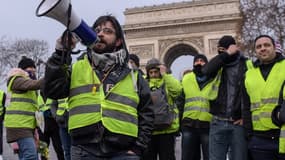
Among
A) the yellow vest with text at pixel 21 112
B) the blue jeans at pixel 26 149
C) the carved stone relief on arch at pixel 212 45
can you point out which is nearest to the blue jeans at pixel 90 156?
the blue jeans at pixel 26 149

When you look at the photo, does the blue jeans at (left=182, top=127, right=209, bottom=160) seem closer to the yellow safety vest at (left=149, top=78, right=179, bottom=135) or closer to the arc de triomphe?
the yellow safety vest at (left=149, top=78, right=179, bottom=135)

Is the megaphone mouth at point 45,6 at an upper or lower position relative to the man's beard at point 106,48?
upper

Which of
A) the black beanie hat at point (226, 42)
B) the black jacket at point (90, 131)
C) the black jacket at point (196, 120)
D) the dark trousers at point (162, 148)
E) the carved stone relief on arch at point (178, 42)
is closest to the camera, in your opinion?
the black jacket at point (90, 131)

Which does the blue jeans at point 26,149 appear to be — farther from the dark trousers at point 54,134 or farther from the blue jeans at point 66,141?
the dark trousers at point 54,134

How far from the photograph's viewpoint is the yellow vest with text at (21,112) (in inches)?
251

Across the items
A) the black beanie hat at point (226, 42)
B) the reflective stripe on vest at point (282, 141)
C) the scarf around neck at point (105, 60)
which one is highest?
the black beanie hat at point (226, 42)

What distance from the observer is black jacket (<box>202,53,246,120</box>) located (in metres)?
5.89

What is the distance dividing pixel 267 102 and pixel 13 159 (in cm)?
855

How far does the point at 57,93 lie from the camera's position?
3572 millimetres

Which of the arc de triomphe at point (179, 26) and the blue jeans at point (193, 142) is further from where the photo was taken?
the arc de triomphe at point (179, 26)

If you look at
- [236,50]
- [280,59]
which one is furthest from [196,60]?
[280,59]

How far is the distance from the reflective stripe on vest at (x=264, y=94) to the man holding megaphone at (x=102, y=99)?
1.46 meters

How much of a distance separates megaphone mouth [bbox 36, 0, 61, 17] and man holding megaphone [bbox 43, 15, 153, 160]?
0.30 m

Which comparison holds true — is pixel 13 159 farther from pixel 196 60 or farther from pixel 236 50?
pixel 236 50
